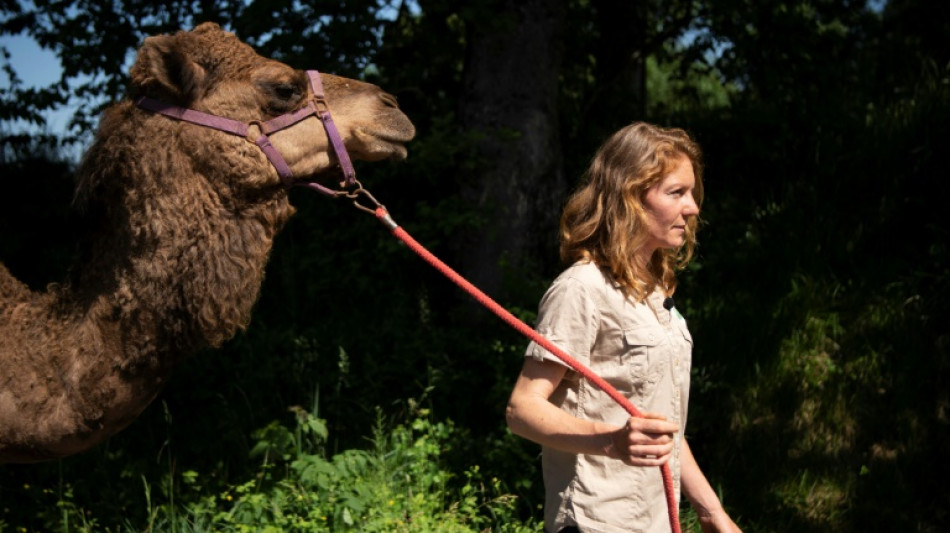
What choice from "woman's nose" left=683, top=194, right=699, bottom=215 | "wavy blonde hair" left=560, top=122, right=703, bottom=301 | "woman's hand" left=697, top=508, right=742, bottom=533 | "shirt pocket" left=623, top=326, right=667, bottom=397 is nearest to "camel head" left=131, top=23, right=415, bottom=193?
"wavy blonde hair" left=560, top=122, right=703, bottom=301

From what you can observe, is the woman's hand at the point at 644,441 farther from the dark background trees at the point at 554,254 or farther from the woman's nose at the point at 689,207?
the dark background trees at the point at 554,254

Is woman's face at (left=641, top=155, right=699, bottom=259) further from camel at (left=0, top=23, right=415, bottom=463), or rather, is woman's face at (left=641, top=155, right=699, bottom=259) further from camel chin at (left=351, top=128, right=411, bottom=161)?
camel at (left=0, top=23, right=415, bottom=463)

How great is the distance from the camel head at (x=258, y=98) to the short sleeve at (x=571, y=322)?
3.13 ft

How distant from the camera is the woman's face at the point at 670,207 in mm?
2473

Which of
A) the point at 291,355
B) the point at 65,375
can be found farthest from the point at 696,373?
the point at 65,375

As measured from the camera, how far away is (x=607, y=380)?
238cm

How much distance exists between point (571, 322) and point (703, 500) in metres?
0.75

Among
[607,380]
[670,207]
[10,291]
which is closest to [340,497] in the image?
[10,291]

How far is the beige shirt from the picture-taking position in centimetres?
233

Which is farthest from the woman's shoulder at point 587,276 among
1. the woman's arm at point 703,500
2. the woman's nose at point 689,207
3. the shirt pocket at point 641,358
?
the woman's arm at point 703,500

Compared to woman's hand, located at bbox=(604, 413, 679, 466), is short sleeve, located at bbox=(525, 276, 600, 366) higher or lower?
higher

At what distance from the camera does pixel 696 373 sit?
5.07 meters

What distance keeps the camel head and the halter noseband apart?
2 centimetres

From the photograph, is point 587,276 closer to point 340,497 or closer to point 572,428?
point 572,428
